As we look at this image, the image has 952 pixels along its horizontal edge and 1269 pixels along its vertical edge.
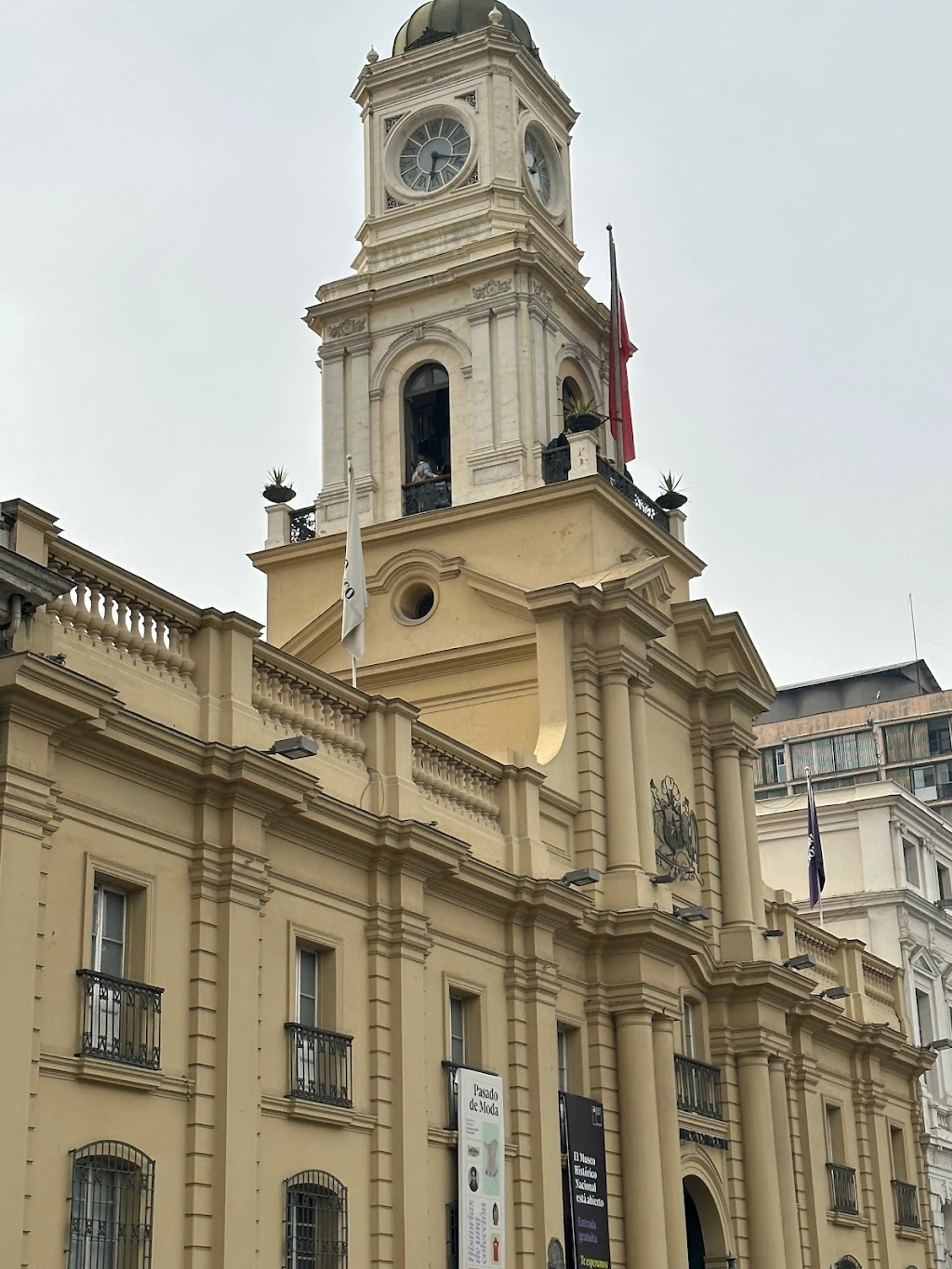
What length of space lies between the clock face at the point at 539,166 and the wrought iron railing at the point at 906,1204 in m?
21.4

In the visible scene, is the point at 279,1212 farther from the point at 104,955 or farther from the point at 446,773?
the point at 446,773

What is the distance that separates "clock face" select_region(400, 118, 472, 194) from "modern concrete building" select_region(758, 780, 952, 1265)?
19.3 meters

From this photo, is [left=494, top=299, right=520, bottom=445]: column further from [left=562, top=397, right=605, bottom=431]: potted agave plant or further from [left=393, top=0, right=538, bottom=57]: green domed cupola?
[left=393, top=0, right=538, bottom=57]: green domed cupola

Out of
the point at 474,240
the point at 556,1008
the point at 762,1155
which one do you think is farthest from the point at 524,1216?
the point at 474,240

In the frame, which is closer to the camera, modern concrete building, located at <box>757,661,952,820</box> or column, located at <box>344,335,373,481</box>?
column, located at <box>344,335,373,481</box>

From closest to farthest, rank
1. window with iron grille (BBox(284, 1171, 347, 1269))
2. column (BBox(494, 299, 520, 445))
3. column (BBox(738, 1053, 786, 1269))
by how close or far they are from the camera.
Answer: window with iron grille (BBox(284, 1171, 347, 1269)), column (BBox(738, 1053, 786, 1269)), column (BBox(494, 299, 520, 445))

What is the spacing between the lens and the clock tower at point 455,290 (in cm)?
3394

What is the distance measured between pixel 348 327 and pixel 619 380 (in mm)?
5095

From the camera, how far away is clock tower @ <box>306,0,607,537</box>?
33938mm

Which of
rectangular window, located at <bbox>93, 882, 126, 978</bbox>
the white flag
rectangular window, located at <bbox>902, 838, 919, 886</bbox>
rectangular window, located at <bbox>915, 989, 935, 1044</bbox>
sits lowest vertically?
rectangular window, located at <bbox>93, 882, 126, 978</bbox>

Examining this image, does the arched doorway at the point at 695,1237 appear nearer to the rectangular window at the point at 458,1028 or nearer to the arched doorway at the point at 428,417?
the rectangular window at the point at 458,1028

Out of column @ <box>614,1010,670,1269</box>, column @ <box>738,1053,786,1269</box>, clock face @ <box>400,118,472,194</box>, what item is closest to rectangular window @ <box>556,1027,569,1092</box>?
column @ <box>614,1010,670,1269</box>

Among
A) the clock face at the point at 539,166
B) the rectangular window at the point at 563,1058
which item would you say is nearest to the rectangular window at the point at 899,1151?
the rectangular window at the point at 563,1058

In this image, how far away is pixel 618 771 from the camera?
30.1 m
